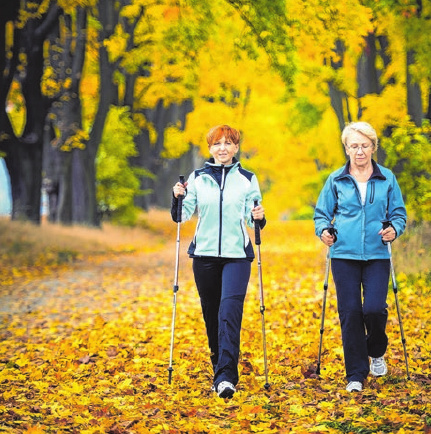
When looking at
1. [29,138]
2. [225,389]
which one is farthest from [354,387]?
[29,138]

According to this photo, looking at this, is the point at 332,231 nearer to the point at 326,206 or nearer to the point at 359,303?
the point at 326,206

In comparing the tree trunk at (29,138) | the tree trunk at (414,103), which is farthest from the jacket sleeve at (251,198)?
the tree trunk at (29,138)

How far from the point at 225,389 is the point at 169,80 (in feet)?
85.5

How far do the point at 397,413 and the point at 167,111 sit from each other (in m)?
32.6

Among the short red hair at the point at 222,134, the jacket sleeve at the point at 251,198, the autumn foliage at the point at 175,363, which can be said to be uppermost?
the short red hair at the point at 222,134

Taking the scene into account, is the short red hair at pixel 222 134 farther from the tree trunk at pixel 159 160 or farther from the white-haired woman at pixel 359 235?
the tree trunk at pixel 159 160

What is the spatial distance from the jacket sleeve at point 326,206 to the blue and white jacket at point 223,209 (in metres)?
0.43

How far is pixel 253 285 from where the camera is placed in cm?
1490

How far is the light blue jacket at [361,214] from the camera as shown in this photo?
629 cm

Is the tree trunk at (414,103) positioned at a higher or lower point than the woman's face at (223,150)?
higher

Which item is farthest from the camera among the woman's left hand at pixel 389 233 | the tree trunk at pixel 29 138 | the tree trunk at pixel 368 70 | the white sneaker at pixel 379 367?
the tree trunk at pixel 29 138

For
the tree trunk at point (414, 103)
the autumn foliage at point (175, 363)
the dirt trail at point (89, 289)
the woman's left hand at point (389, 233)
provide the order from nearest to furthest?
1. the autumn foliage at point (175, 363)
2. the woman's left hand at point (389, 233)
3. the dirt trail at point (89, 289)
4. the tree trunk at point (414, 103)

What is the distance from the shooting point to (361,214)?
20.7 feet

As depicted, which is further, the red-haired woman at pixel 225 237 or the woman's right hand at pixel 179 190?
the woman's right hand at pixel 179 190
